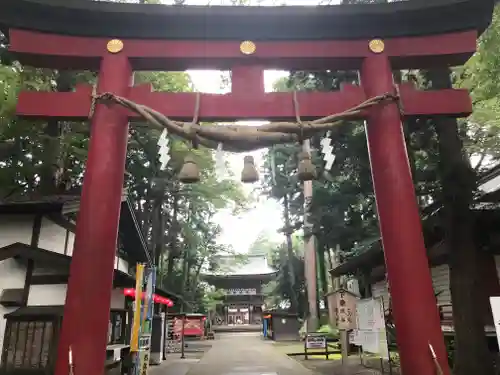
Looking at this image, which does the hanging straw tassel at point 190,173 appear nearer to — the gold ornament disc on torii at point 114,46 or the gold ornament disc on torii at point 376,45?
the gold ornament disc on torii at point 114,46

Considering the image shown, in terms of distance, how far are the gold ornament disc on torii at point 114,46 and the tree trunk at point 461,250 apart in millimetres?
7267

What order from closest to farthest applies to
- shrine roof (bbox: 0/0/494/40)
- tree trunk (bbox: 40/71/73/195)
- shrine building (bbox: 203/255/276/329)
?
shrine roof (bbox: 0/0/494/40) → tree trunk (bbox: 40/71/73/195) → shrine building (bbox: 203/255/276/329)

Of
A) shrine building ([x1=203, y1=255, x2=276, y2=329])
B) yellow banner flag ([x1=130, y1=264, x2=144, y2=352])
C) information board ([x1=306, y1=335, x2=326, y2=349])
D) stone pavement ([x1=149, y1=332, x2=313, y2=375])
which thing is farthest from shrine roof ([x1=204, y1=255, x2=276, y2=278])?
yellow banner flag ([x1=130, y1=264, x2=144, y2=352])

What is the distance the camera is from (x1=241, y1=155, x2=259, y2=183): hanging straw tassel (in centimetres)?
539

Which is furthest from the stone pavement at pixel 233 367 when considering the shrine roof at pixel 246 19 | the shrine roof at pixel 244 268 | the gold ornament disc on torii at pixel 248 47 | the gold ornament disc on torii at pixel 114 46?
the shrine roof at pixel 244 268

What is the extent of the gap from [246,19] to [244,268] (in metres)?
47.3

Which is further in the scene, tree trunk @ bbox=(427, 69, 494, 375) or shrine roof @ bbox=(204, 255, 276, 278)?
shrine roof @ bbox=(204, 255, 276, 278)

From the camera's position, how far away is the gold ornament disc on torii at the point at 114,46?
5688mm

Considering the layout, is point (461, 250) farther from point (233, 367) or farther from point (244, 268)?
point (244, 268)

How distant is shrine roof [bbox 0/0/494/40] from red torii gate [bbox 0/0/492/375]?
0.05ft

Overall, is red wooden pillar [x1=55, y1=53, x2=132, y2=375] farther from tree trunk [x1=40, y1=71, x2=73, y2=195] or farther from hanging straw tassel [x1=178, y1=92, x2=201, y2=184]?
tree trunk [x1=40, y1=71, x2=73, y2=195]

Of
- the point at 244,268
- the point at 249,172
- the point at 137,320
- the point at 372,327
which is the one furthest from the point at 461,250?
the point at 244,268


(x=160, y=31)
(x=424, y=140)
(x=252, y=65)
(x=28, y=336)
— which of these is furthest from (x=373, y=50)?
(x=28, y=336)

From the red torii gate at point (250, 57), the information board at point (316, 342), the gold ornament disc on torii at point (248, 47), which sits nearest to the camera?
the red torii gate at point (250, 57)
